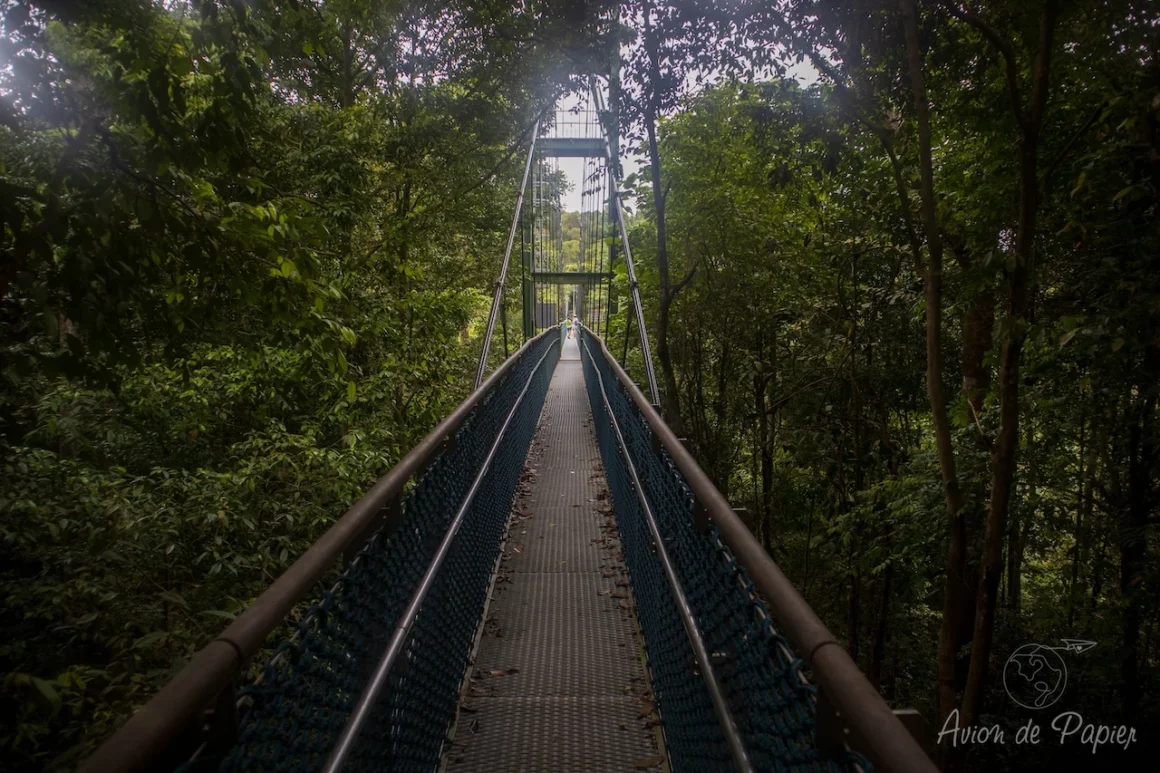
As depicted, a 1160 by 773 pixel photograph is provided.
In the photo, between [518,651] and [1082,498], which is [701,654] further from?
[1082,498]

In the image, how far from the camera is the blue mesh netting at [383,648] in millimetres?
922

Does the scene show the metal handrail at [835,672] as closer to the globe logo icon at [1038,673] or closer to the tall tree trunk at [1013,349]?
the tall tree trunk at [1013,349]

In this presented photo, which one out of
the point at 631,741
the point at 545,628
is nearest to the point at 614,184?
the point at 545,628

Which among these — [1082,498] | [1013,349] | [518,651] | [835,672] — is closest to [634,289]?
[1013,349]

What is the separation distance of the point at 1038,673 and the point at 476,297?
6.51 m

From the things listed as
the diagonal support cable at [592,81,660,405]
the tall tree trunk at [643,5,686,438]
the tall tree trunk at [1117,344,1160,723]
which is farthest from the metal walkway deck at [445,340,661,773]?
the tall tree trunk at [1117,344,1160,723]

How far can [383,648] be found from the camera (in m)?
1.45

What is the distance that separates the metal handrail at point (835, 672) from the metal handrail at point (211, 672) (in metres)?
0.65

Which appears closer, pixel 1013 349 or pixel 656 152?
pixel 1013 349

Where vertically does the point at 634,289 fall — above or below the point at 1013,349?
above

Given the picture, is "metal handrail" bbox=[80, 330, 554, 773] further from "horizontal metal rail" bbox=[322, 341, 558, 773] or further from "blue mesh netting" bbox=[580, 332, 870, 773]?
"blue mesh netting" bbox=[580, 332, 870, 773]

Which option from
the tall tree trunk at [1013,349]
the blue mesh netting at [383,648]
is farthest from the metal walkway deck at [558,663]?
the tall tree trunk at [1013,349]

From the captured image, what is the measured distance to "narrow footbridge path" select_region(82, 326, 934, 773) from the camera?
77cm

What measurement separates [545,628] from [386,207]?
5078mm
